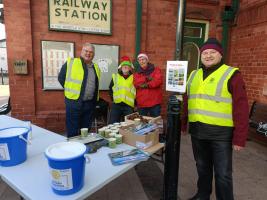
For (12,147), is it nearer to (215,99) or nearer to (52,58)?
(215,99)

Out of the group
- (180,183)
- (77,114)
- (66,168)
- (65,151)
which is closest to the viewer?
(66,168)

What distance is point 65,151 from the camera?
1306 millimetres

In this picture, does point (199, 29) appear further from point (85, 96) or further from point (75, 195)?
point (75, 195)

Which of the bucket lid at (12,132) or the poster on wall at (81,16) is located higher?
the poster on wall at (81,16)

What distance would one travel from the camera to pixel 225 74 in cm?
187

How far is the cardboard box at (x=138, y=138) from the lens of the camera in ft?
6.77

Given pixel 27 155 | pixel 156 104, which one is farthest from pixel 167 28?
pixel 27 155

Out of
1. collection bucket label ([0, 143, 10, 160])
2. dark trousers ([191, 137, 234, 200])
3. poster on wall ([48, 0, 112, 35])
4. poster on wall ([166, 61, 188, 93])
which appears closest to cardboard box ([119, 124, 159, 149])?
dark trousers ([191, 137, 234, 200])

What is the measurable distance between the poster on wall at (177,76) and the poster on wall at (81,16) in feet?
9.65

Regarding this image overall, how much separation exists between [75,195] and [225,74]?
1.52 meters

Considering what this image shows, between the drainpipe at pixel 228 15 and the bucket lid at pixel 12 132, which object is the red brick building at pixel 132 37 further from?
the bucket lid at pixel 12 132

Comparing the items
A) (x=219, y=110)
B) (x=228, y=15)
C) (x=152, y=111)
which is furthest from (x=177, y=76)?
(x=228, y=15)

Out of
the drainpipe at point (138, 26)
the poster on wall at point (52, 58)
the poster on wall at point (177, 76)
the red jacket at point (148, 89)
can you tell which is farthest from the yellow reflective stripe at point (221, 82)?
the poster on wall at point (52, 58)

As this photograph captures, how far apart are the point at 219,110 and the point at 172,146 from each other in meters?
0.57
